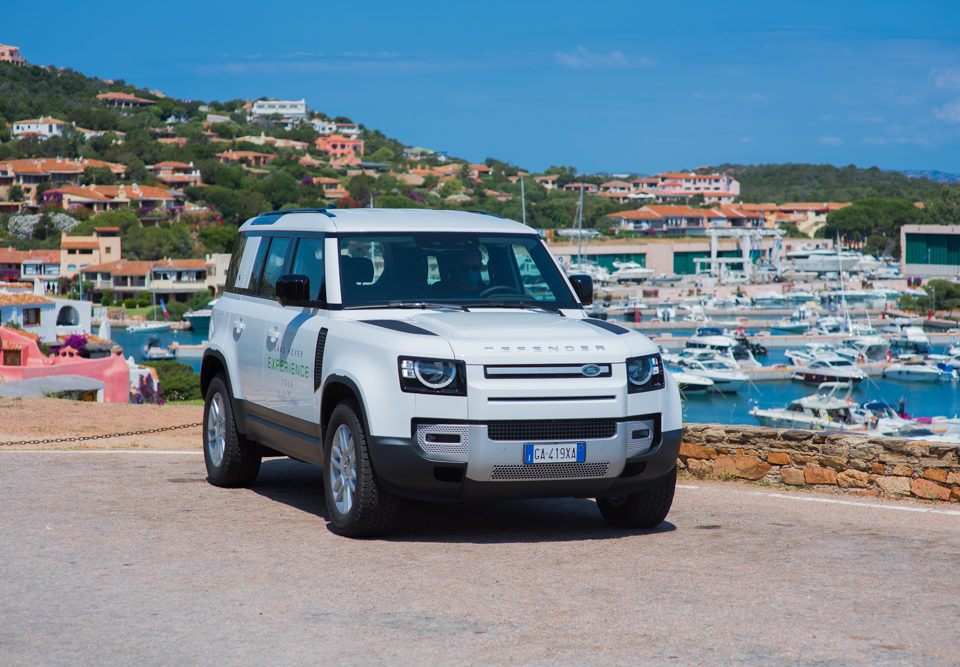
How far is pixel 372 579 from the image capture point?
6195 millimetres

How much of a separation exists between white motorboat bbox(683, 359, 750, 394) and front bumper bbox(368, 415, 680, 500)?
66646mm

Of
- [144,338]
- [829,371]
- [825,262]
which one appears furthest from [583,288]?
[825,262]

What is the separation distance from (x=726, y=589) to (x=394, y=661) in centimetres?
195

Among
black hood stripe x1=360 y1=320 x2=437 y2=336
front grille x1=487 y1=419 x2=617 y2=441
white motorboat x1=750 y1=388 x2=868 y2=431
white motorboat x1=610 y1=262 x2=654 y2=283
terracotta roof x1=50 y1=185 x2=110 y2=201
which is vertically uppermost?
terracotta roof x1=50 y1=185 x2=110 y2=201

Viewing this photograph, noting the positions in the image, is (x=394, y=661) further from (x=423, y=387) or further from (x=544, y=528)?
(x=544, y=528)

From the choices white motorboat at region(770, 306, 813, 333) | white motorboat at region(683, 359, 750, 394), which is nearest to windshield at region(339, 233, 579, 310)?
white motorboat at region(683, 359, 750, 394)

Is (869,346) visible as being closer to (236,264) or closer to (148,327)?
(148,327)

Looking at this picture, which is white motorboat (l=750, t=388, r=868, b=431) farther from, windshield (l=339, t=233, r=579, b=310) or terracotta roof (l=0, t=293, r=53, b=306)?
windshield (l=339, t=233, r=579, b=310)

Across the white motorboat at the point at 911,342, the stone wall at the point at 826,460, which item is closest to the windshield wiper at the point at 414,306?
the stone wall at the point at 826,460

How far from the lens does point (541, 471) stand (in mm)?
6973

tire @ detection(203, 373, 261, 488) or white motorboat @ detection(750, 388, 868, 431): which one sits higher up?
tire @ detection(203, 373, 261, 488)

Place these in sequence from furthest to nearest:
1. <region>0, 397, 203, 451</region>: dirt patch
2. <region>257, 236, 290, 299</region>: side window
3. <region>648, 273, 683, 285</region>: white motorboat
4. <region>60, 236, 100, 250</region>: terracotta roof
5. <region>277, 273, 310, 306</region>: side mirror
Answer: <region>648, 273, 683, 285</region>: white motorboat < <region>60, 236, 100, 250</region>: terracotta roof < <region>0, 397, 203, 451</region>: dirt patch < <region>257, 236, 290, 299</region>: side window < <region>277, 273, 310, 306</region>: side mirror

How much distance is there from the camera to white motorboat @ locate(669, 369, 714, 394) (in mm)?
68069

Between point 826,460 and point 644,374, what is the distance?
11.1 ft
